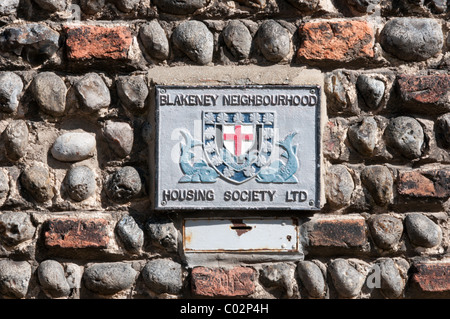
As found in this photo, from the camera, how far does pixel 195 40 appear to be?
1865mm

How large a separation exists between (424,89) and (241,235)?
2.21ft

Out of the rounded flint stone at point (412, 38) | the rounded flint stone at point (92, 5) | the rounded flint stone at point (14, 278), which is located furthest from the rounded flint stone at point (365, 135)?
the rounded flint stone at point (14, 278)

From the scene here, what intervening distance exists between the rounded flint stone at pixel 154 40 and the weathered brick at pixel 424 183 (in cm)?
77

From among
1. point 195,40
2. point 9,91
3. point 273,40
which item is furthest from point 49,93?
point 273,40

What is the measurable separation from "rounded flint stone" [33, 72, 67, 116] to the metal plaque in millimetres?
282

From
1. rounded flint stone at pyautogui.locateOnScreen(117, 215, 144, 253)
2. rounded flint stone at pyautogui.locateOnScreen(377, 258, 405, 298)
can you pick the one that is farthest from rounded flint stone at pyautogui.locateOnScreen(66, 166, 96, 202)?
rounded flint stone at pyautogui.locateOnScreen(377, 258, 405, 298)

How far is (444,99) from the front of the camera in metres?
1.88

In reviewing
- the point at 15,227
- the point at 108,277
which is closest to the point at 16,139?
the point at 15,227

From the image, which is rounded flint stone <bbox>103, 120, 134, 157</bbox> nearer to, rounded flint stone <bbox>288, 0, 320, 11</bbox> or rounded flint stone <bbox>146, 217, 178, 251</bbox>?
rounded flint stone <bbox>146, 217, 178, 251</bbox>

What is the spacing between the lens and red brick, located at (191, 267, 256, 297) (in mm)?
1867

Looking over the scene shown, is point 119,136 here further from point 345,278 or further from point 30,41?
point 345,278

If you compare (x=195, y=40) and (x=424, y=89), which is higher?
(x=195, y=40)

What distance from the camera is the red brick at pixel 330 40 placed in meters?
1.87

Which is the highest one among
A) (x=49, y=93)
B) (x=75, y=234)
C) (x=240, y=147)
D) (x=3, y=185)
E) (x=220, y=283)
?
(x=49, y=93)
